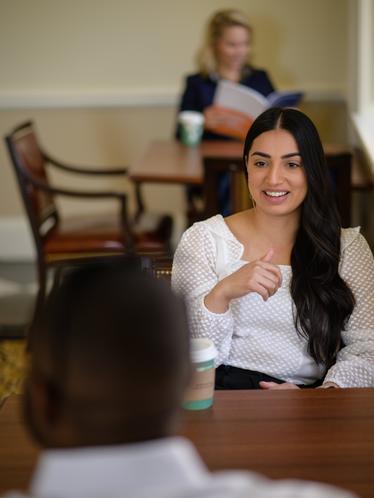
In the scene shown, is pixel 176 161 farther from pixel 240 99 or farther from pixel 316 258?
pixel 316 258

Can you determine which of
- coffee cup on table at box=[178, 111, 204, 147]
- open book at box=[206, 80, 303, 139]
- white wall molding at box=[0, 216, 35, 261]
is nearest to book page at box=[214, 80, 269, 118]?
open book at box=[206, 80, 303, 139]

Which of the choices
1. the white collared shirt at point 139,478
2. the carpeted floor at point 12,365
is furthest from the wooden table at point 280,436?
the carpeted floor at point 12,365

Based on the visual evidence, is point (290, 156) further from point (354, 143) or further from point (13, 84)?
point (13, 84)

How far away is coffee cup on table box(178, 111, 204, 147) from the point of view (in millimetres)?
4223

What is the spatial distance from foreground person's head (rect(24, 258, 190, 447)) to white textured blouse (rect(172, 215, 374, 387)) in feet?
3.89

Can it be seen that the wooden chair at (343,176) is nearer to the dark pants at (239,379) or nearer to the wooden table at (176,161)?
the wooden table at (176,161)

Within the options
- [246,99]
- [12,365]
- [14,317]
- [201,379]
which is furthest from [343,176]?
[14,317]

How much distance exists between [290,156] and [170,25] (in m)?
3.15

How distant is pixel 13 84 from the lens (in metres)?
5.12

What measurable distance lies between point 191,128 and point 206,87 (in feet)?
1.04

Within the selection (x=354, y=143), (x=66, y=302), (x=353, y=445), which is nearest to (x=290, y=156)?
(x=353, y=445)

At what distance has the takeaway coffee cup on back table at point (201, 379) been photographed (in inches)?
60.2

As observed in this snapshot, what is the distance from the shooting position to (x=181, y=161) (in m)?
4.02

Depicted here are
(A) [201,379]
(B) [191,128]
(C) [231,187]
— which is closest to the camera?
(A) [201,379]
